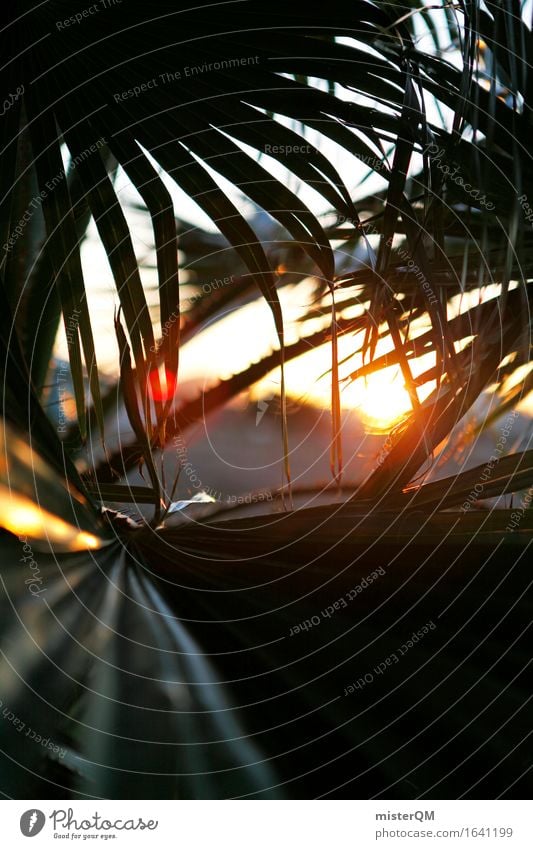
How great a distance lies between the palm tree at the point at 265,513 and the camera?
1.77 feet

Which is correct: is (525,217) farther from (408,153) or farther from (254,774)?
(254,774)

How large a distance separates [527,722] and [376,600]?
0.15m

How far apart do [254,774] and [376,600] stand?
177 mm

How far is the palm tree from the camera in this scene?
538 millimetres

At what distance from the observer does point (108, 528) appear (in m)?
0.66

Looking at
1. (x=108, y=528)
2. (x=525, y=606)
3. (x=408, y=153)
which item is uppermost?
(x=408, y=153)

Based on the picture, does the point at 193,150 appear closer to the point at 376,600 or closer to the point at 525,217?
the point at 525,217

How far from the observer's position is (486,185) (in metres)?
A: 0.78

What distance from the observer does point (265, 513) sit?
27.0 inches

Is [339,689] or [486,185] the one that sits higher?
[486,185]

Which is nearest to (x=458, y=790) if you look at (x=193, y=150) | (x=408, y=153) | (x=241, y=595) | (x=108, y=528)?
(x=241, y=595)

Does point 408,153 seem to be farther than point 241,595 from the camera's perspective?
Yes

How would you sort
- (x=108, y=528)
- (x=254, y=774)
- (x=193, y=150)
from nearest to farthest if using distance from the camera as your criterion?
(x=254, y=774)
(x=108, y=528)
(x=193, y=150)

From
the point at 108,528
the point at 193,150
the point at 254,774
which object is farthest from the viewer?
the point at 193,150
